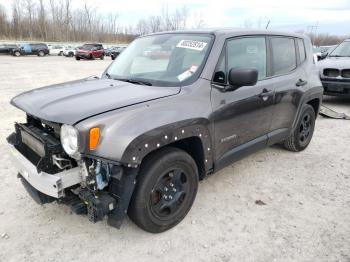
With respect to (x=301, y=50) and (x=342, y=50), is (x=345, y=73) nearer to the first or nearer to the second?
(x=342, y=50)

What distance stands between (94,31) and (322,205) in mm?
73575

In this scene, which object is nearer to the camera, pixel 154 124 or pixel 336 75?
pixel 154 124

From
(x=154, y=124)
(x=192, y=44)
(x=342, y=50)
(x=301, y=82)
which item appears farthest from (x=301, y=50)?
(x=342, y=50)

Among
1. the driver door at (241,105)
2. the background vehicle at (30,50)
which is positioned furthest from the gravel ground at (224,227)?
the background vehicle at (30,50)

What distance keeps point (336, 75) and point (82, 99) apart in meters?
7.61

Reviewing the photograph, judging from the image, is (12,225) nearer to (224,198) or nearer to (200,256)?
(200,256)

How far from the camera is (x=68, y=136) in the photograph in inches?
100.0

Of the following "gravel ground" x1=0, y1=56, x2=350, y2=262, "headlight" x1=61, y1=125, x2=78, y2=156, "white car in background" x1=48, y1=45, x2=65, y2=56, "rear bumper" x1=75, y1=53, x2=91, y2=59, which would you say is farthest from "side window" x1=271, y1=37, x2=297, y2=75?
"white car in background" x1=48, y1=45, x2=65, y2=56

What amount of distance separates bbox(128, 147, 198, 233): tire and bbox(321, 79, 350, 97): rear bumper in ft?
21.9

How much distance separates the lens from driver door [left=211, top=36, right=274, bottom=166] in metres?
3.36

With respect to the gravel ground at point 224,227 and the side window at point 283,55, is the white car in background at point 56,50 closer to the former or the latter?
the gravel ground at point 224,227

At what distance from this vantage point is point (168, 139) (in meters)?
2.82

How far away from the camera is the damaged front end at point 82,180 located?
8.55ft

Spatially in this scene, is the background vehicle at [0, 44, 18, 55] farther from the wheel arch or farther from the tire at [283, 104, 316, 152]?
the wheel arch
